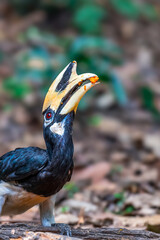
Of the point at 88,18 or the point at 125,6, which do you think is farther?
the point at 125,6

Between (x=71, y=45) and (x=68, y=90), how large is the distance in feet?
17.1

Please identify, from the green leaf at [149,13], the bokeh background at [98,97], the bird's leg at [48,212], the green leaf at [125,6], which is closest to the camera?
the bird's leg at [48,212]

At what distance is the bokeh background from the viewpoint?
227 inches

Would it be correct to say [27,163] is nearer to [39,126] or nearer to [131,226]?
[131,226]

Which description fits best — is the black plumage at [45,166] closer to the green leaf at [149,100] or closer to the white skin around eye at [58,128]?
the white skin around eye at [58,128]

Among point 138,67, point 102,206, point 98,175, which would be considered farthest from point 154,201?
point 138,67

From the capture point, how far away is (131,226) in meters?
4.75

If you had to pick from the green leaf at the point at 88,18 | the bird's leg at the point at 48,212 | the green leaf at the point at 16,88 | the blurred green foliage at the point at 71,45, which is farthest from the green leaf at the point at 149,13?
the bird's leg at the point at 48,212

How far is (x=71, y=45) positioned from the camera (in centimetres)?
895

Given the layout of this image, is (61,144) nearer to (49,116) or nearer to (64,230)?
(49,116)

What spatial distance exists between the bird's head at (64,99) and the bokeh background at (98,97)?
4.79 feet

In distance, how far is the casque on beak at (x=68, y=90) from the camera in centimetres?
382

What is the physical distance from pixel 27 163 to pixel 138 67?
825 centimetres

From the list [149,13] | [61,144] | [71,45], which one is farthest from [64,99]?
[149,13]
